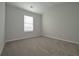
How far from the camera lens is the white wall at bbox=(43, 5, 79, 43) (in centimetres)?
355

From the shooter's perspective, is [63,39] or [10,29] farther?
[63,39]

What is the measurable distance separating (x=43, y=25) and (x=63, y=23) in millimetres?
2191

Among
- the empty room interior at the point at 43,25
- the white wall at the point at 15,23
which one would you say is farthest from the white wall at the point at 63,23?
the white wall at the point at 15,23

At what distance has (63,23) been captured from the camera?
13.6 feet

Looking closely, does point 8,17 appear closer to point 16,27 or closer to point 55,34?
point 16,27

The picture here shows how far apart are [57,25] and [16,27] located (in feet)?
10.3

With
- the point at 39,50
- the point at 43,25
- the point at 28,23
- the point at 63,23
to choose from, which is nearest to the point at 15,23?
the point at 28,23

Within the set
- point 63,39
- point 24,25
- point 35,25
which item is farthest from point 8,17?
point 63,39

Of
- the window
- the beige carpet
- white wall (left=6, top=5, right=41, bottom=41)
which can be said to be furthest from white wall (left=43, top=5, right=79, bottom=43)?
white wall (left=6, top=5, right=41, bottom=41)

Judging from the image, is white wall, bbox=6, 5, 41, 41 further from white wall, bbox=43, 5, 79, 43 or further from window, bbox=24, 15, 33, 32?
white wall, bbox=43, 5, 79, 43

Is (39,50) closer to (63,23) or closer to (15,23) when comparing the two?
(15,23)

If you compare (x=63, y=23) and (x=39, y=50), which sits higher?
(x=63, y=23)

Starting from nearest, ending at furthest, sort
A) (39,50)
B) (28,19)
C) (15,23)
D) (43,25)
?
(39,50), (15,23), (28,19), (43,25)

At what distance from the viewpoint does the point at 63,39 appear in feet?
13.5
